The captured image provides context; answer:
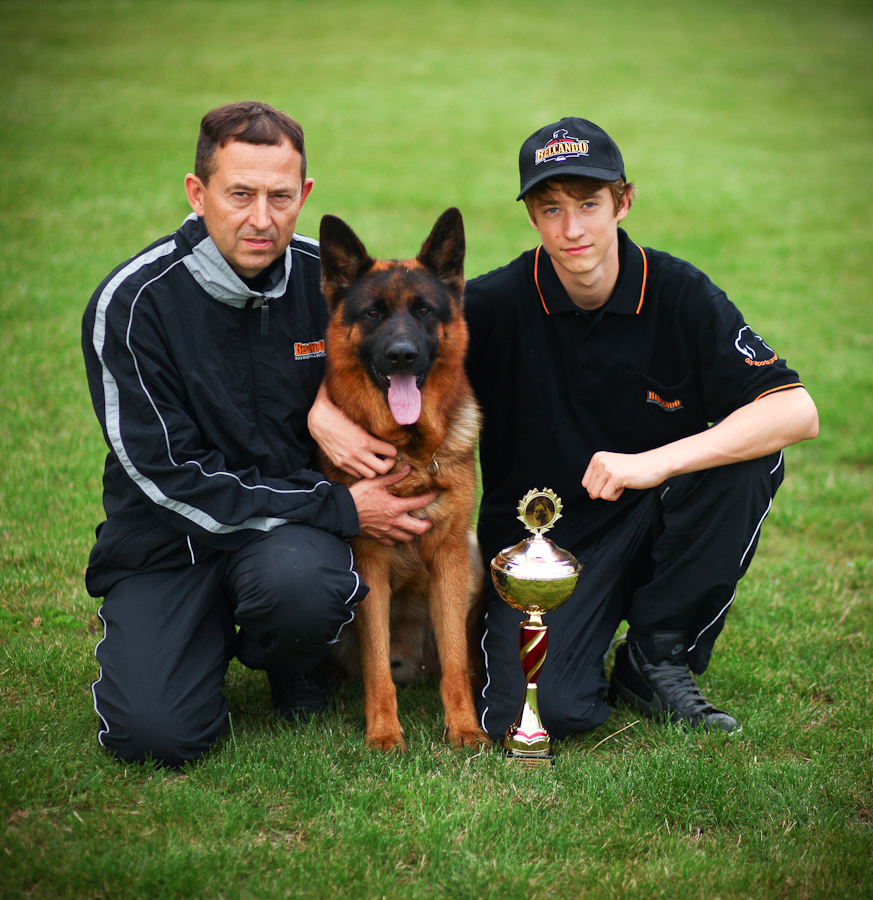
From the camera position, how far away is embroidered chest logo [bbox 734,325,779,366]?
3.03 m

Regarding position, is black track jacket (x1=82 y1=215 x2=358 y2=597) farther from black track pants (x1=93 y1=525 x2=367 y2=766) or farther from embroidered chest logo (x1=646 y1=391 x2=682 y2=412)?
embroidered chest logo (x1=646 y1=391 x2=682 y2=412)

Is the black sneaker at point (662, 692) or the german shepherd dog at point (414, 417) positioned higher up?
the german shepherd dog at point (414, 417)

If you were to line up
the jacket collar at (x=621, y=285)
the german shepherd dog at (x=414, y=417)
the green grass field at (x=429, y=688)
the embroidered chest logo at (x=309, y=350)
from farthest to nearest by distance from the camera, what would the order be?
the jacket collar at (x=621, y=285)
the embroidered chest logo at (x=309, y=350)
the german shepherd dog at (x=414, y=417)
the green grass field at (x=429, y=688)

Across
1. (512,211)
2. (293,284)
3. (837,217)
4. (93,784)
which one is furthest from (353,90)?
(93,784)

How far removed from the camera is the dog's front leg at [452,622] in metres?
3.05

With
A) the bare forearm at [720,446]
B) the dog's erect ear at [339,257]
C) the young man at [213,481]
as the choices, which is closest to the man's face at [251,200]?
the young man at [213,481]

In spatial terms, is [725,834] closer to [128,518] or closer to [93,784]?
[93,784]

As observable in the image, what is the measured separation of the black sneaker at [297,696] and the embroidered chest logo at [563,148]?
2.06 metres

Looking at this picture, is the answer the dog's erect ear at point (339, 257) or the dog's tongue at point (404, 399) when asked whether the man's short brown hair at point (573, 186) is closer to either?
the dog's erect ear at point (339, 257)

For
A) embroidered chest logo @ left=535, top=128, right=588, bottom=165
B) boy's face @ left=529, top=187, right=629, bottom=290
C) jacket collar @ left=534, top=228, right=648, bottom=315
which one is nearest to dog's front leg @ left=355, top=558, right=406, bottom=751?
jacket collar @ left=534, top=228, right=648, bottom=315

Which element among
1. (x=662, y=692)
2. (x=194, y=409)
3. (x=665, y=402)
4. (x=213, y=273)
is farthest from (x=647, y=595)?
(x=213, y=273)

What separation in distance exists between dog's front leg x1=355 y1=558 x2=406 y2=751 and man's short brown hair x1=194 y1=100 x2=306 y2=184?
4.88ft

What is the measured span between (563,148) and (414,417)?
1091mm

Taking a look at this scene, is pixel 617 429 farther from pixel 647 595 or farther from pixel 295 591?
pixel 295 591
